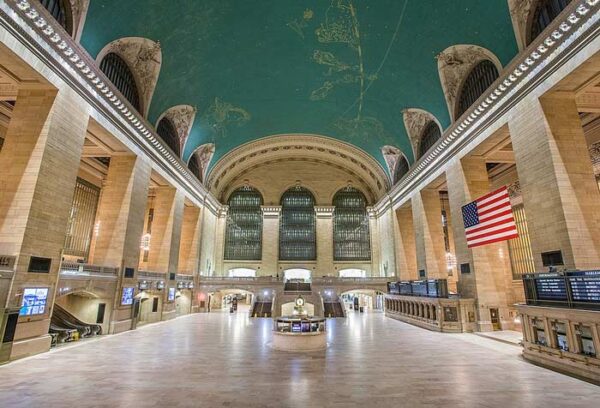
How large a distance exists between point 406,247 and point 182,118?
19525 millimetres

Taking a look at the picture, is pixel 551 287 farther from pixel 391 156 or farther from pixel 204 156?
pixel 204 156

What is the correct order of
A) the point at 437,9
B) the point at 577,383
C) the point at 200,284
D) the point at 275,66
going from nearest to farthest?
the point at 577,383 → the point at 437,9 → the point at 275,66 → the point at 200,284

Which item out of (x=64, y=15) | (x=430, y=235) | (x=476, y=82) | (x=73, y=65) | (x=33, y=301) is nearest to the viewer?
(x=33, y=301)

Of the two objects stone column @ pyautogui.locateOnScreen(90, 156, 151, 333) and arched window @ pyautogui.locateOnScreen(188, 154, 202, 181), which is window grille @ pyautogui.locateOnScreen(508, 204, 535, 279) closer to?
stone column @ pyautogui.locateOnScreen(90, 156, 151, 333)

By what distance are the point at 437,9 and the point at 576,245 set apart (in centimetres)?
1029

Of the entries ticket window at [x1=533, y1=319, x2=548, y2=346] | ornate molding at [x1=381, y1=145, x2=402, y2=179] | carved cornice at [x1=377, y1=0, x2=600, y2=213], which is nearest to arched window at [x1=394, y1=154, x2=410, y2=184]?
ornate molding at [x1=381, y1=145, x2=402, y2=179]

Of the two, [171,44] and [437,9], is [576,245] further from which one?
[171,44]

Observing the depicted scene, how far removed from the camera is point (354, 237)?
106 feet

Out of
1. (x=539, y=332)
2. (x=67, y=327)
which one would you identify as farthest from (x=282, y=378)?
(x=67, y=327)

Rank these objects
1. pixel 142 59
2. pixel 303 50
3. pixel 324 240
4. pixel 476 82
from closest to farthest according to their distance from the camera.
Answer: pixel 142 59
pixel 476 82
pixel 303 50
pixel 324 240

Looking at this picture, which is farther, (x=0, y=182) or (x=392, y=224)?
(x=392, y=224)

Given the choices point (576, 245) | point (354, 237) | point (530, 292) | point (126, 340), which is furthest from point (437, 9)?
point (354, 237)

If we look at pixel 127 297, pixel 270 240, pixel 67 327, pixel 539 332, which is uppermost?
pixel 270 240

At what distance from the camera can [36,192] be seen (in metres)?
9.46
